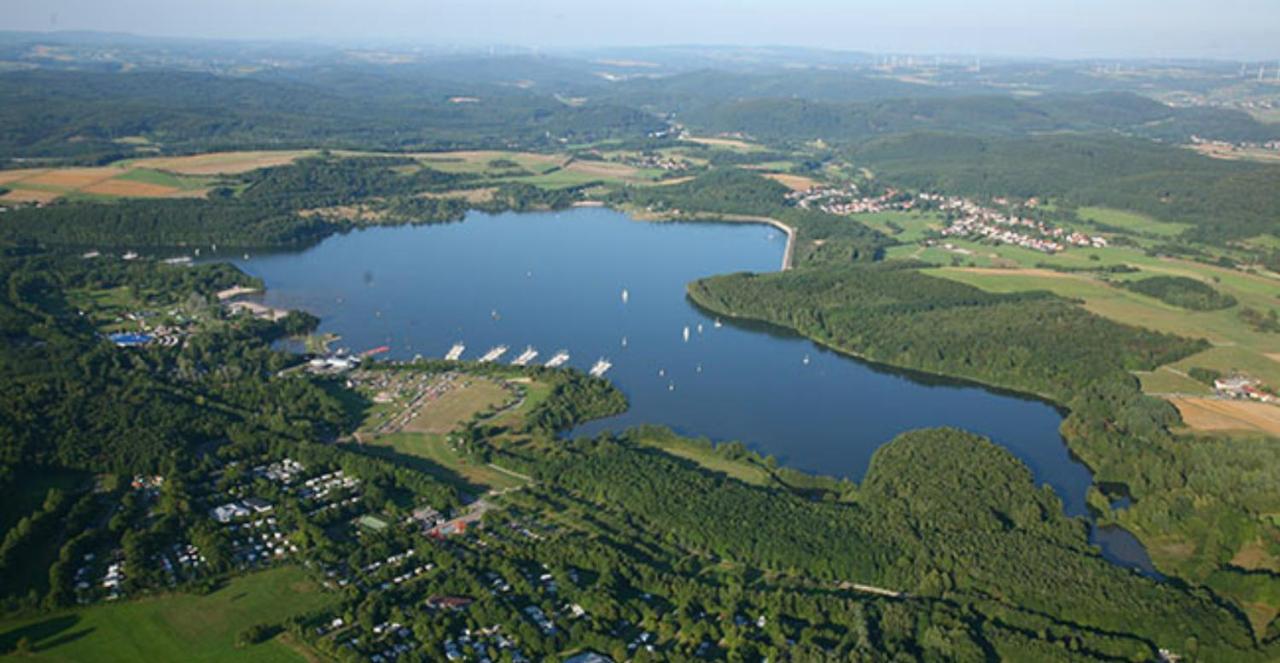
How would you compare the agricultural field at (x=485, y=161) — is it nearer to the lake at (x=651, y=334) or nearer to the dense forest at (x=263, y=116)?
the dense forest at (x=263, y=116)

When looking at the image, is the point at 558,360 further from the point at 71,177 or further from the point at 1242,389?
the point at 71,177

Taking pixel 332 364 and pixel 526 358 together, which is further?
pixel 526 358

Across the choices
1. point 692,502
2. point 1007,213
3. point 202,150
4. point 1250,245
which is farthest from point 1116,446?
point 202,150

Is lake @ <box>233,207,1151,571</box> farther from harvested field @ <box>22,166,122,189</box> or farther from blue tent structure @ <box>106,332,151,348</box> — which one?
harvested field @ <box>22,166,122,189</box>

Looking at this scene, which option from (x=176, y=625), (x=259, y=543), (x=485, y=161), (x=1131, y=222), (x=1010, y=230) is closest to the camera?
(x=176, y=625)

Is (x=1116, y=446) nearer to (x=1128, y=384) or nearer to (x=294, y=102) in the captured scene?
(x=1128, y=384)

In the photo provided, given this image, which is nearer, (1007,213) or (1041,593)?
(1041,593)

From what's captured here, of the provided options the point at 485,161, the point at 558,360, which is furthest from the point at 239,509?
the point at 485,161
